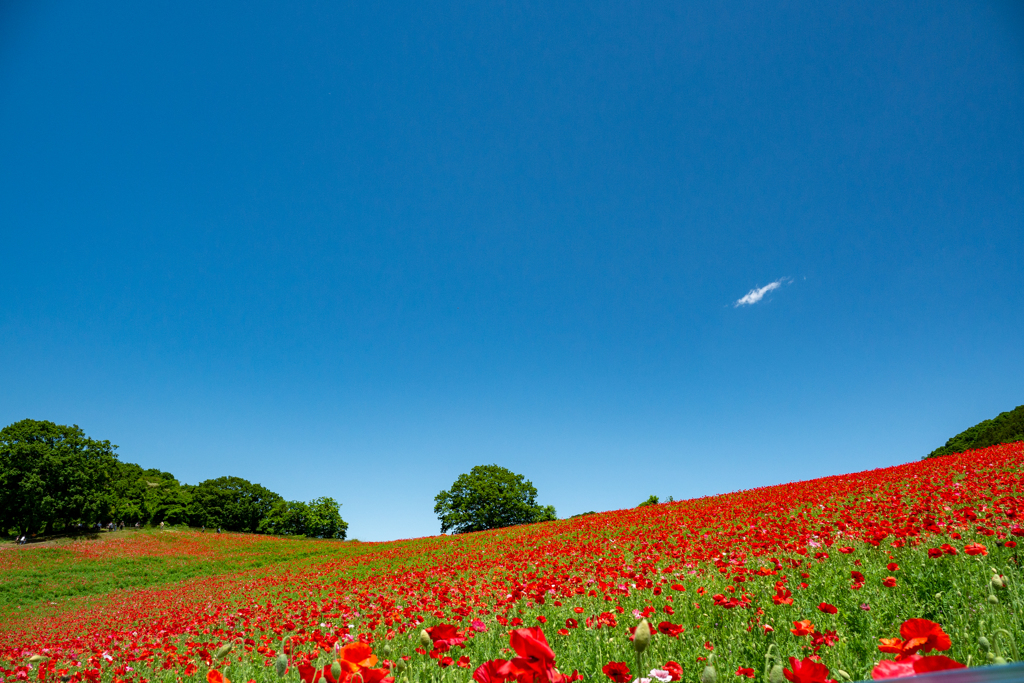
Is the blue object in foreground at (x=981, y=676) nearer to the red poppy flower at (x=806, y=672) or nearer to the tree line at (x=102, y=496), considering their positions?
Answer: the red poppy flower at (x=806, y=672)

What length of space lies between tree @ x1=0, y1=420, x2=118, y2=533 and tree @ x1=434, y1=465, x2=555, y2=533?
27.5m

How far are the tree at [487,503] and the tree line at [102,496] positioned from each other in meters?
24.7

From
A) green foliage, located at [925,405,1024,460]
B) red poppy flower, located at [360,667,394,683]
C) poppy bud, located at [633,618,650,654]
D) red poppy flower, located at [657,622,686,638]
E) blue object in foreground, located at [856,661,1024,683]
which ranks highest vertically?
green foliage, located at [925,405,1024,460]

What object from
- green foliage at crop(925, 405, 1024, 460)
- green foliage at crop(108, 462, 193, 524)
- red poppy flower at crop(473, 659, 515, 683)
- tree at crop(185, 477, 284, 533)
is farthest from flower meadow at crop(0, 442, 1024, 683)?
tree at crop(185, 477, 284, 533)

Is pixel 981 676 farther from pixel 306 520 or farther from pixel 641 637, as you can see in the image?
pixel 306 520

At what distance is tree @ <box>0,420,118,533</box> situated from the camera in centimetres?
3108

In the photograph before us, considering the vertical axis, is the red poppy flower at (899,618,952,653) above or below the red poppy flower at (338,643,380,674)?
below

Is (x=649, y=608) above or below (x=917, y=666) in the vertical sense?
below

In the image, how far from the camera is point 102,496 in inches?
1361

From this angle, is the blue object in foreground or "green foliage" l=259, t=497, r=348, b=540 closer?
the blue object in foreground

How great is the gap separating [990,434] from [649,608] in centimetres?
2764

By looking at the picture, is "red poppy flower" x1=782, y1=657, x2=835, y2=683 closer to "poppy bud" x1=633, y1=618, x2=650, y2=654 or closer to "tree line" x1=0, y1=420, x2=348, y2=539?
"poppy bud" x1=633, y1=618, x2=650, y2=654

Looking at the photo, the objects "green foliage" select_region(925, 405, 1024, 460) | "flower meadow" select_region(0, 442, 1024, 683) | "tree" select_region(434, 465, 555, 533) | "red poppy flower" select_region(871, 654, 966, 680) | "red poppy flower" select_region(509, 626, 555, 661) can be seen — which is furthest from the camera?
"tree" select_region(434, 465, 555, 533)

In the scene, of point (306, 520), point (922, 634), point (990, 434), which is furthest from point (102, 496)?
point (990, 434)
